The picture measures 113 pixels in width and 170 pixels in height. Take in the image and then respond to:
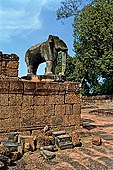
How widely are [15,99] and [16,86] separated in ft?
1.09

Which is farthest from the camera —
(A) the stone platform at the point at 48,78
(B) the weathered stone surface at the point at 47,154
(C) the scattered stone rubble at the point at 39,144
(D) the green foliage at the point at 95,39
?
(D) the green foliage at the point at 95,39

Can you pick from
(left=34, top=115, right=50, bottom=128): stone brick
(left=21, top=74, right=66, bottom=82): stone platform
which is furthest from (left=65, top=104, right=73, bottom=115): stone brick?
(left=21, top=74, right=66, bottom=82): stone platform

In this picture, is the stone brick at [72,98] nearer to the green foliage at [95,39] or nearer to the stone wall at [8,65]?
the stone wall at [8,65]

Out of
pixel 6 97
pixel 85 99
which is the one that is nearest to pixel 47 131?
pixel 6 97

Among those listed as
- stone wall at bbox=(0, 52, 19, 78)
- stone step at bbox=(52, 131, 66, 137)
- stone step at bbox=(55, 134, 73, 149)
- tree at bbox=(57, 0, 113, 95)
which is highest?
tree at bbox=(57, 0, 113, 95)

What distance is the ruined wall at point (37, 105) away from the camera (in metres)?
5.42

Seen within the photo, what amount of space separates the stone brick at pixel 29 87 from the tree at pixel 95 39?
16656 mm

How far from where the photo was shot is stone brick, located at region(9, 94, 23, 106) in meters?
5.47

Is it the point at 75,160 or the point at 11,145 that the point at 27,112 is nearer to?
the point at 11,145

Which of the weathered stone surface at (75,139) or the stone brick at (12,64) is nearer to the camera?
the weathered stone surface at (75,139)

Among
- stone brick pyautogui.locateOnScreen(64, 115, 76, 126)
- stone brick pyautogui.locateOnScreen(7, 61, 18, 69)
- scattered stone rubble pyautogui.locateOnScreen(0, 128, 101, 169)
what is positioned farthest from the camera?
stone brick pyautogui.locateOnScreen(64, 115, 76, 126)

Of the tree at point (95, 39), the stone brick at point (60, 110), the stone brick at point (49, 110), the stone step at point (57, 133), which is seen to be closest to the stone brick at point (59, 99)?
the stone brick at point (60, 110)

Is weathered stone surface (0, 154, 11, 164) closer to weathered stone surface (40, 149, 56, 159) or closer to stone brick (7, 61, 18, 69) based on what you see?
weathered stone surface (40, 149, 56, 159)

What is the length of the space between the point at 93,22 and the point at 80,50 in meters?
3.88
